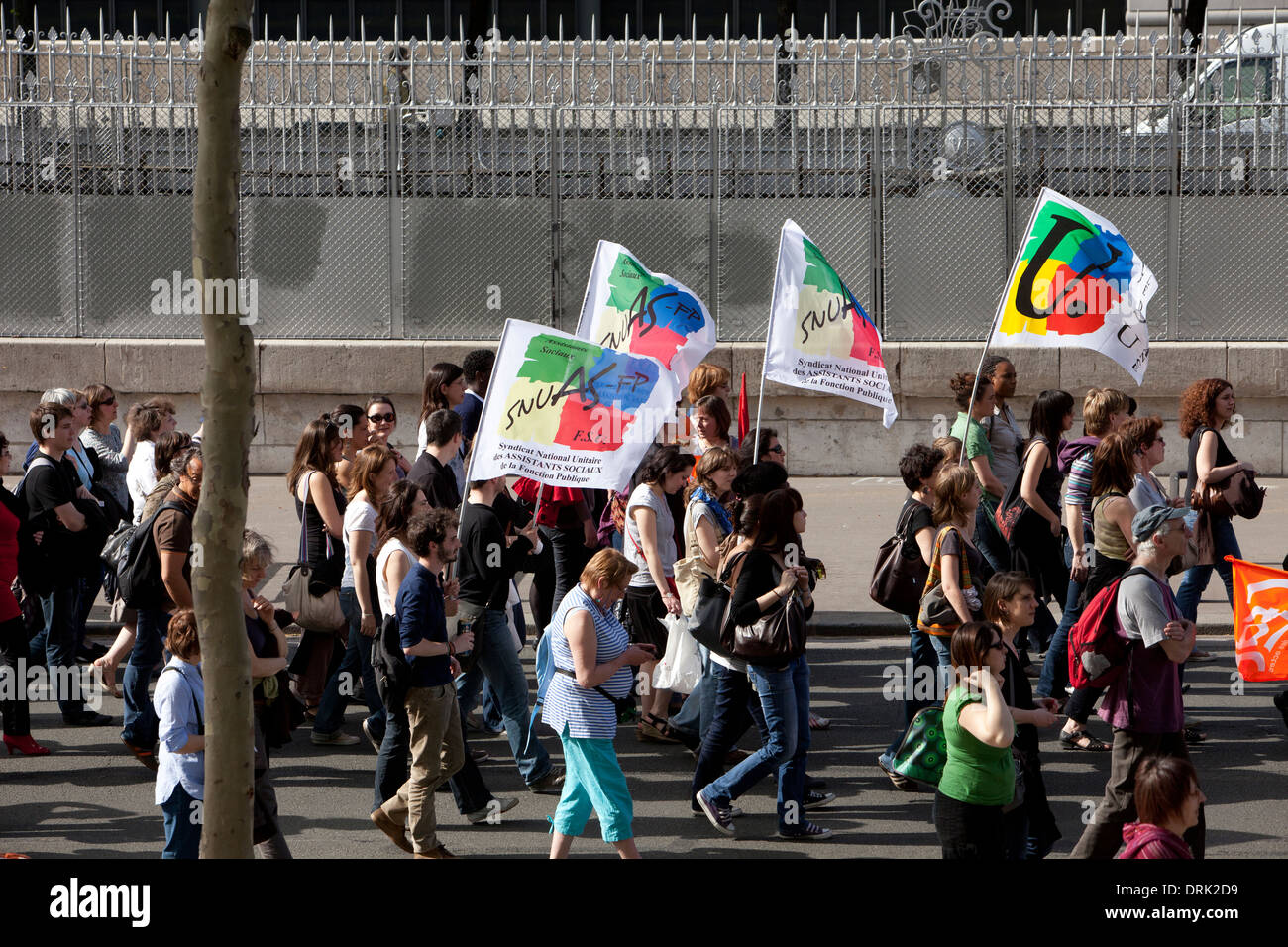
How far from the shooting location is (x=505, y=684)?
7457 mm

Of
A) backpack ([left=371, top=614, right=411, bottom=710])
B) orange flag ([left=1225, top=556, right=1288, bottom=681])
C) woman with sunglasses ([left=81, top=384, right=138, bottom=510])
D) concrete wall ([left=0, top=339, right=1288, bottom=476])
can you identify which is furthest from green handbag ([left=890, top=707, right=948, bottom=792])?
concrete wall ([left=0, top=339, right=1288, bottom=476])

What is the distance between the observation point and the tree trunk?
4445 mm

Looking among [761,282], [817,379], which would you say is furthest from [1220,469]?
[761,282]

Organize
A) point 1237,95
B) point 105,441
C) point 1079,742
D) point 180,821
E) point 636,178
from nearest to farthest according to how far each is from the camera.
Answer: point 180,821 → point 1079,742 → point 105,441 → point 1237,95 → point 636,178

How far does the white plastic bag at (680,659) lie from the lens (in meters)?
7.84

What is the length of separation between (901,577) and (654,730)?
1.66 m

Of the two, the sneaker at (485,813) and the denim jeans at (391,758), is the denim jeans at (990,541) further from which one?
the denim jeans at (391,758)

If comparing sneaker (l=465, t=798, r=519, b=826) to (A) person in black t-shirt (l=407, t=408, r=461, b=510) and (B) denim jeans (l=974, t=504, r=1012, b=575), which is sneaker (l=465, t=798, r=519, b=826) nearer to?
(A) person in black t-shirt (l=407, t=408, r=461, b=510)

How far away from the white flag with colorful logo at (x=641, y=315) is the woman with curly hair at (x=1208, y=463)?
2.84 metres

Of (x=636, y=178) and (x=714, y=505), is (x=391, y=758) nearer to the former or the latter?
(x=714, y=505)

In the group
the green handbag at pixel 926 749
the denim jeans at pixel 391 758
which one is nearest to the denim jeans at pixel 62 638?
the denim jeans at pixel 391 758

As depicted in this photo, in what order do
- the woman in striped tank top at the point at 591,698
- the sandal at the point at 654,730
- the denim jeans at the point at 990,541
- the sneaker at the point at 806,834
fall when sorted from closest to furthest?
1. the woman in striped tank top at the point at 591,698
2. the sneaker at the point at 806,834
3. the sandal at the point at 654,730
4. the denim jeans at the point at 990,541

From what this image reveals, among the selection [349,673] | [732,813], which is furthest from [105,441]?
[732,813]

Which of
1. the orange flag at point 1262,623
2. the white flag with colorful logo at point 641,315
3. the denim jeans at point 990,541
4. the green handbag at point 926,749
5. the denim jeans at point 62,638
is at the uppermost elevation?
the white flag with colorful logo at point 641,315
